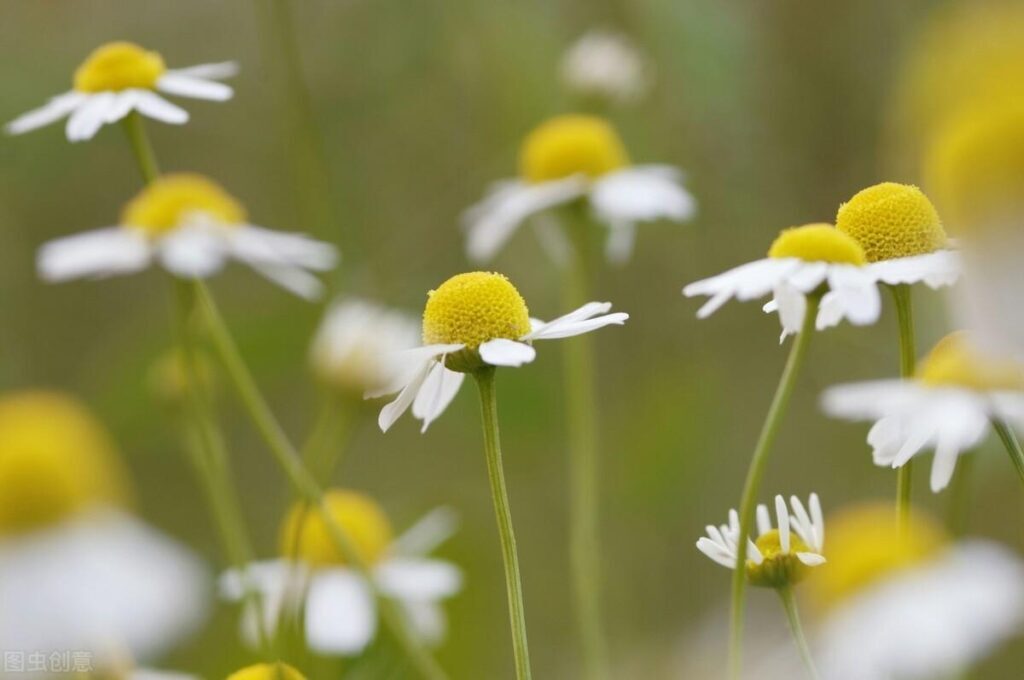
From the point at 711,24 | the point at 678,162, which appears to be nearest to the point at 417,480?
the point at 678,162

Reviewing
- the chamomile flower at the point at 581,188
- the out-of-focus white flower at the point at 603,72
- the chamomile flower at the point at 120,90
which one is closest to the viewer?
the chamomile flower at the point at 120,90

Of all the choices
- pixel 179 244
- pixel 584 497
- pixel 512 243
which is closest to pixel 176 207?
pixel 179 244

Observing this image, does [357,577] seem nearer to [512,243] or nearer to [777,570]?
[777,570]

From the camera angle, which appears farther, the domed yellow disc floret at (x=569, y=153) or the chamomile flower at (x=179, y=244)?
the domed yellow disc floret at (x=569, y=153)

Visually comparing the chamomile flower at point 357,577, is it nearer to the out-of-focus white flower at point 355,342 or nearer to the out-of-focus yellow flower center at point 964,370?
the out-of-focus white flower at point 355,342

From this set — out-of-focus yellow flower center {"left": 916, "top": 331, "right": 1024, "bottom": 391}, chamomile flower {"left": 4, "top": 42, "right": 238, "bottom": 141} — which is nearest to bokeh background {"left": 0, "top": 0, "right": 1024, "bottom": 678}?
chamomile flower {"left": 4, "top": 42, "right": 238, "bottom": 141}

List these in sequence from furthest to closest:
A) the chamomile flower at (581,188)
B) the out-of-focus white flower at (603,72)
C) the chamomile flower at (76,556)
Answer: the out-of-focus white flower at (603,72)
the chamomile flower at (581,188)
the chamomile flower at (76,556)

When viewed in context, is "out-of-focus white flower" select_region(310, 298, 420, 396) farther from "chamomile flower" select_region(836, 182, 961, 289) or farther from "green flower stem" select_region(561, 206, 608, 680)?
"chamomile flower" select_region(836, 182, 961, 289)

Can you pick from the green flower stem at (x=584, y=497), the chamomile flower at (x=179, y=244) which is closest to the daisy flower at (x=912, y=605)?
the green flower stem at (x=584, y=497)

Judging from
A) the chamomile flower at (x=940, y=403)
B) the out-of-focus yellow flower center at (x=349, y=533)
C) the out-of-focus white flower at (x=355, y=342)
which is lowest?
the chamomile flower at (x=940, y=403)
